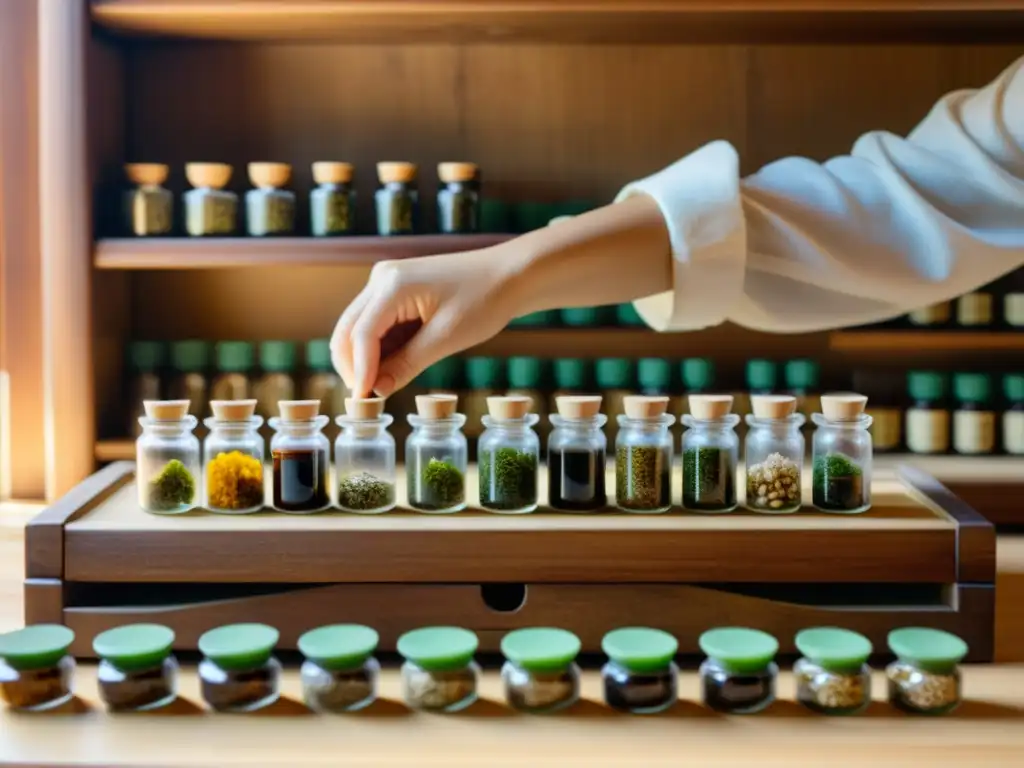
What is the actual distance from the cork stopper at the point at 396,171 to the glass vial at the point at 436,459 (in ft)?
1.93

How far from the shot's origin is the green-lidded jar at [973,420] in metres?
1.51

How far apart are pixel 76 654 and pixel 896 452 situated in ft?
3.77

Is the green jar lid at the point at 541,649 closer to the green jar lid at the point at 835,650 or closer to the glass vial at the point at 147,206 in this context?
the green jar lid at the point at 835,650

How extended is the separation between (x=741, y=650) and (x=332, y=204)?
37.3 inches

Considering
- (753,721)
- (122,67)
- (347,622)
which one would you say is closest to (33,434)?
(122,67)

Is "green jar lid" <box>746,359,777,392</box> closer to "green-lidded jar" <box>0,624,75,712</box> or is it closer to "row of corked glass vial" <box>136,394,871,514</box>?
"row of corked glass vial" <box>136,394,871,514</box>

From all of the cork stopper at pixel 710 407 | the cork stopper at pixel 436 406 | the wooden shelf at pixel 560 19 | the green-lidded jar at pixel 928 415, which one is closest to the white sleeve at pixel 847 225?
the cork stopper at pixel 710 407

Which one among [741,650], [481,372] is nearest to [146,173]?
[481,372]

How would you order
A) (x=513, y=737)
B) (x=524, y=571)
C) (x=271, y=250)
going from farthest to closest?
(x=271, y=250) < (x=524, y=571) < (x=513, y=737)

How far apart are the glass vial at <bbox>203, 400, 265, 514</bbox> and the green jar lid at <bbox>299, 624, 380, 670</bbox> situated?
0.66 ft

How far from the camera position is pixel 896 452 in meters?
1.56

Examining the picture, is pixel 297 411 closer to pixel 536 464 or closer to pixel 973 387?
pixel 536 464

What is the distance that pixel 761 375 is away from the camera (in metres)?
1.52

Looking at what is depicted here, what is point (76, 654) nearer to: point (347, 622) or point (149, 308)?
point (347, 622)
